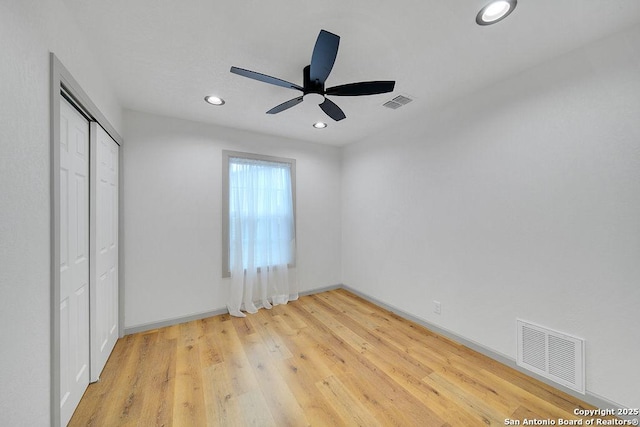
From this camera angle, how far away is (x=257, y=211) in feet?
10.6

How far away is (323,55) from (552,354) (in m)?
2.67

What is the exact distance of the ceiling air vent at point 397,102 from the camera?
2363 mm

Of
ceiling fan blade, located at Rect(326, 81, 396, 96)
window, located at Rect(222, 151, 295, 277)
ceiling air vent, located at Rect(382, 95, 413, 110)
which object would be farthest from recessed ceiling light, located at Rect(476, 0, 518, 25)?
window, located at Rect(222, 151, 295, 277)

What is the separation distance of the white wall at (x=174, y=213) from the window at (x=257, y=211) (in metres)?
0.11

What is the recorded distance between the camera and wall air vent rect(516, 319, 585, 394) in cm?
165

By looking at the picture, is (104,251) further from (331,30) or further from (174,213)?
(331,30)

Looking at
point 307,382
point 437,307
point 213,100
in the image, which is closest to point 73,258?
point 213,100

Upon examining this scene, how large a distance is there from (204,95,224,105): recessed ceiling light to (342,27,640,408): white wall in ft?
6.97

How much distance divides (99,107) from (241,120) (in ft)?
4.32

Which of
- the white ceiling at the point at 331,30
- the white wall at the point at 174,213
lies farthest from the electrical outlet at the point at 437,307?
the white wall at the point at 174,213

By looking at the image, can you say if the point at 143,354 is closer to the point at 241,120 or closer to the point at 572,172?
the point at 241,120

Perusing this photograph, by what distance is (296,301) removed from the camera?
3.46 m

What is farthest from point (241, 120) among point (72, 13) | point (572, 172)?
point (572, 172)

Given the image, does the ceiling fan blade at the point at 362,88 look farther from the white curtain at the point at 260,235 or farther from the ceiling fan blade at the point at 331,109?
the white curtain at the point at 260,235
